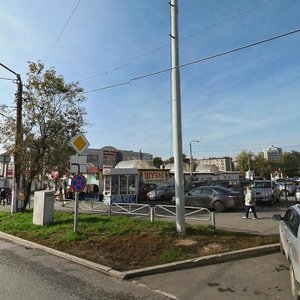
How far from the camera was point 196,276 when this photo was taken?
296 inches

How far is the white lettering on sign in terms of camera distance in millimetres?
34688

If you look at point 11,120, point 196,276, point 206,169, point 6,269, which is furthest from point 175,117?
point 206,169

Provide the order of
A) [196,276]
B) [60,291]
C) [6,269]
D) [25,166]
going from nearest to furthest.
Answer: [60,291] < [196,276] < [6,269] < [25,166]

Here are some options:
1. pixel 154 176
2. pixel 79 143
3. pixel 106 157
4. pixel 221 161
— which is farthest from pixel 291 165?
pixel 79 143

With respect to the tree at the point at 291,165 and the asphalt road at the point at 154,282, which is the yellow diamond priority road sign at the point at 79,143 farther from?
the tree at the point at 291,165

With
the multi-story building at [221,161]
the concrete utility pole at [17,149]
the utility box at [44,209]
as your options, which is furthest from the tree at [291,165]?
the utility box at [44,209]

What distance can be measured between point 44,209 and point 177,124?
7.04 meters

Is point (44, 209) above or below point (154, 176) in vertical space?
below

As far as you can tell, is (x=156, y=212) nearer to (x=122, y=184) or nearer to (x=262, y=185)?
(x=122, y=184)

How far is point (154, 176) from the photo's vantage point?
3538cm

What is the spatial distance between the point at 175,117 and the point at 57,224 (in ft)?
22.7

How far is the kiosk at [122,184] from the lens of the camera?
2678 centimetres

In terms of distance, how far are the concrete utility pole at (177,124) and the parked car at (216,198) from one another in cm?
928

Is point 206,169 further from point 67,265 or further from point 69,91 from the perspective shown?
point 67,265
